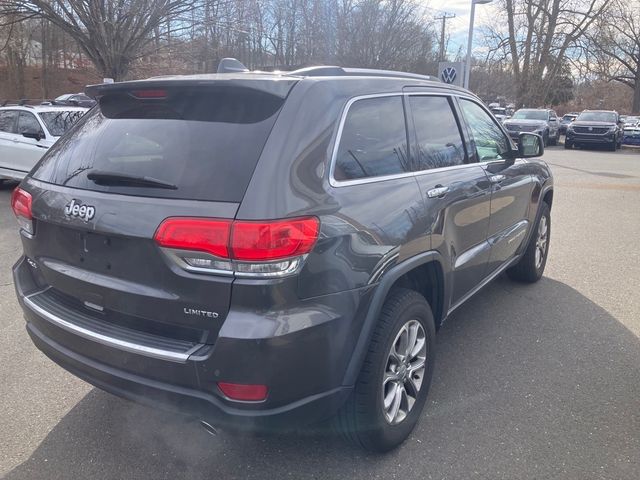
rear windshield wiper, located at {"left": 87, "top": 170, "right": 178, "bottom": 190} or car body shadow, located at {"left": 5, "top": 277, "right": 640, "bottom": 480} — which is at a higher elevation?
rear windshield wiper, located at {"left": 87, "top": 170, "right": 178, "bottom": 190}

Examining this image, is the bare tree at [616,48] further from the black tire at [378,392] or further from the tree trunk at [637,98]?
the black tire at [378,392]

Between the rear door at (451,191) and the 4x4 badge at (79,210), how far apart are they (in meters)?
1.62

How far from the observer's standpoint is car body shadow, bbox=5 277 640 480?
260 cm

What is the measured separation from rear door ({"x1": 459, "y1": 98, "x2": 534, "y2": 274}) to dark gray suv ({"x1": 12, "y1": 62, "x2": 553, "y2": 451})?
3.35ft

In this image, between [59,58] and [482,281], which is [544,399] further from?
[59,58]

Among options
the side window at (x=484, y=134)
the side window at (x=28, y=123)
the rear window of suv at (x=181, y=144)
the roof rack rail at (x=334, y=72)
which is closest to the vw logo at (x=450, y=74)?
the side window at (x=28, y=123)

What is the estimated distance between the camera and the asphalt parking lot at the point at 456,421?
8.59 ft

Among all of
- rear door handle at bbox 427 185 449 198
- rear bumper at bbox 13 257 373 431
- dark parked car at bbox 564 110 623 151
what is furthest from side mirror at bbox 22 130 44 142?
dark parked car at bbox 564 110 623 151

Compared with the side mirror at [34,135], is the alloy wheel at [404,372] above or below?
below

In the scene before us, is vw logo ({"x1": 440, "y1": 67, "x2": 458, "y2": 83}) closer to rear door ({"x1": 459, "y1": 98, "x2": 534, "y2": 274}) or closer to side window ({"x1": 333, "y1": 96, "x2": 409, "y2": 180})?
rear door ({"x1": 459, "y1": 98, "x2": 534, "y2": 274})

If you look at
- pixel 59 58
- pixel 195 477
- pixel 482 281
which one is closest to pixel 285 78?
pixel 195 477

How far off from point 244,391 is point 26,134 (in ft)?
29.4

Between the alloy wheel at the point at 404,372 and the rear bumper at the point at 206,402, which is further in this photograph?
the alloy wheel at the point at 404,372

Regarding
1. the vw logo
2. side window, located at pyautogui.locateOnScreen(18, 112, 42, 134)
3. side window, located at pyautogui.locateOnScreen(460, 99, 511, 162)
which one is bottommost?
side window, located at pyautogui.locateOnScreen(18, 112, 42, 134)
